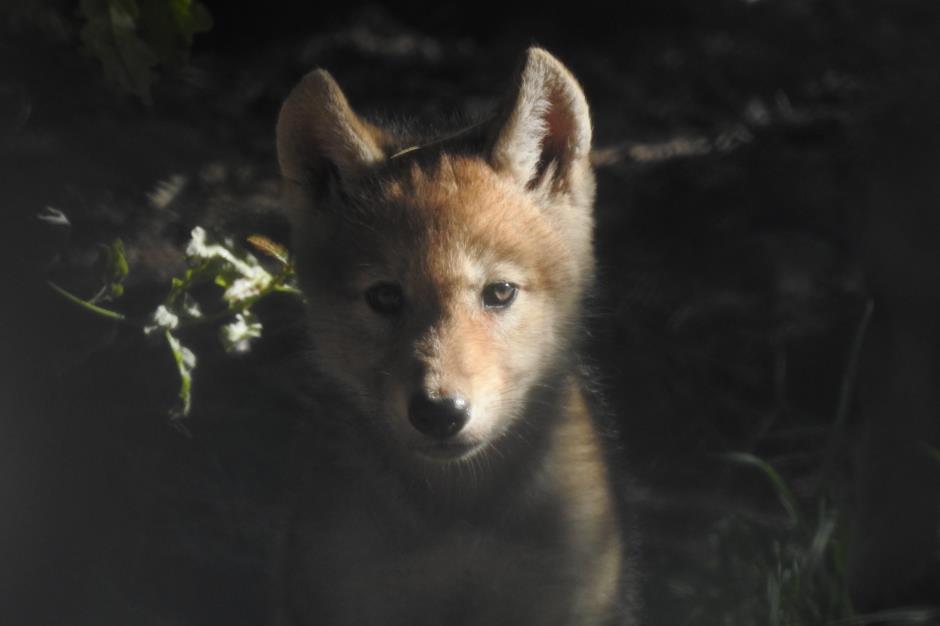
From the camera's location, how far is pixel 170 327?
3873mm

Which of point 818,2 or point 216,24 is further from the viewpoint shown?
point 216,24

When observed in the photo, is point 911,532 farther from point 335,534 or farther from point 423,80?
point 423,80

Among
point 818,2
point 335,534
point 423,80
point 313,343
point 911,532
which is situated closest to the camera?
point 335,534

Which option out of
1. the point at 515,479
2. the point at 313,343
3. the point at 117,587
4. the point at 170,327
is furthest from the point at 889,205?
the point at 117,587

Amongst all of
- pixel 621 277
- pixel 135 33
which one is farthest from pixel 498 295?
pixel 621 277

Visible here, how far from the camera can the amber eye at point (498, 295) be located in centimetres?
351

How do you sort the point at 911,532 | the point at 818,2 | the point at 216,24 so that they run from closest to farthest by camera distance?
the point at 911,532 → the point at 818,2 → the point at 216,24

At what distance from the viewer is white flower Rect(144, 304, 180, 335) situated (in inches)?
151

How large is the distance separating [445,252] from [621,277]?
7.63 ft

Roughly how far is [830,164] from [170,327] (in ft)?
10.8

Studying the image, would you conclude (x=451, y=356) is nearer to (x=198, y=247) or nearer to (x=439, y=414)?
(x=439, y=414)

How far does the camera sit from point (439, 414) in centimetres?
319

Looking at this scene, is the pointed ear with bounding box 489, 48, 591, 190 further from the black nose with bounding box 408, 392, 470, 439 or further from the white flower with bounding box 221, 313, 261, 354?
the white flower with bounding box 221, 313, 261, 354

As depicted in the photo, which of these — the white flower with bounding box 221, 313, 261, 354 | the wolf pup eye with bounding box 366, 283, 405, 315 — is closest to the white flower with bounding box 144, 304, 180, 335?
the white flower with bounding box 221, 313, 261, 354
